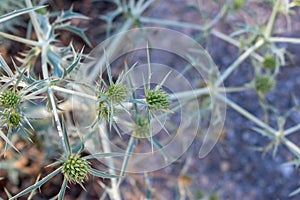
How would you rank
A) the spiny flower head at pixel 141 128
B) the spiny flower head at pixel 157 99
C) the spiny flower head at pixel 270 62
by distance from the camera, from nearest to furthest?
the spiny flower head at pixel 157 99, the spiny flower head at pixel 141 128, the spiny flower head at pixel 270 62

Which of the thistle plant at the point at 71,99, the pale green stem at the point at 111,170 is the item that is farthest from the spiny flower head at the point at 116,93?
the pale green stem at the point at 111,170

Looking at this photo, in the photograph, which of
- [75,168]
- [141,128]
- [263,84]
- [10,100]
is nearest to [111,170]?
[141,128]

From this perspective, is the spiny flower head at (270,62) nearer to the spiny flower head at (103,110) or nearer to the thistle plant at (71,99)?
the thistle plant at (71,99)

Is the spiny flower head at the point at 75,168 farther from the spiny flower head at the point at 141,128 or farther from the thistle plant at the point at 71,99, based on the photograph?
the spiny flower head at the point at 141,128

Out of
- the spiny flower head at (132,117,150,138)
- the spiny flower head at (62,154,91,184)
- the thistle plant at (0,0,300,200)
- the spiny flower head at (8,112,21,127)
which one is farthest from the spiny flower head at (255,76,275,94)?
the spiny flower head at (8,112,21,127)

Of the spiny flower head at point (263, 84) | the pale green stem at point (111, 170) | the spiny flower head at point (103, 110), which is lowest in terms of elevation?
the pale green stem at point (111, 170)

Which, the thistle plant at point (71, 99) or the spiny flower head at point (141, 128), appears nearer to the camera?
the thistle plant at point (71, 99)

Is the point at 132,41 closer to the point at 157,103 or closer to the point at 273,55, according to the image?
the point at 273,55

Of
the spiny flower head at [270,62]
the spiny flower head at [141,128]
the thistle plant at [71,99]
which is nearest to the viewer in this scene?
the thistle plant at [71,99]

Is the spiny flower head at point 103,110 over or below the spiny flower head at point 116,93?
below
